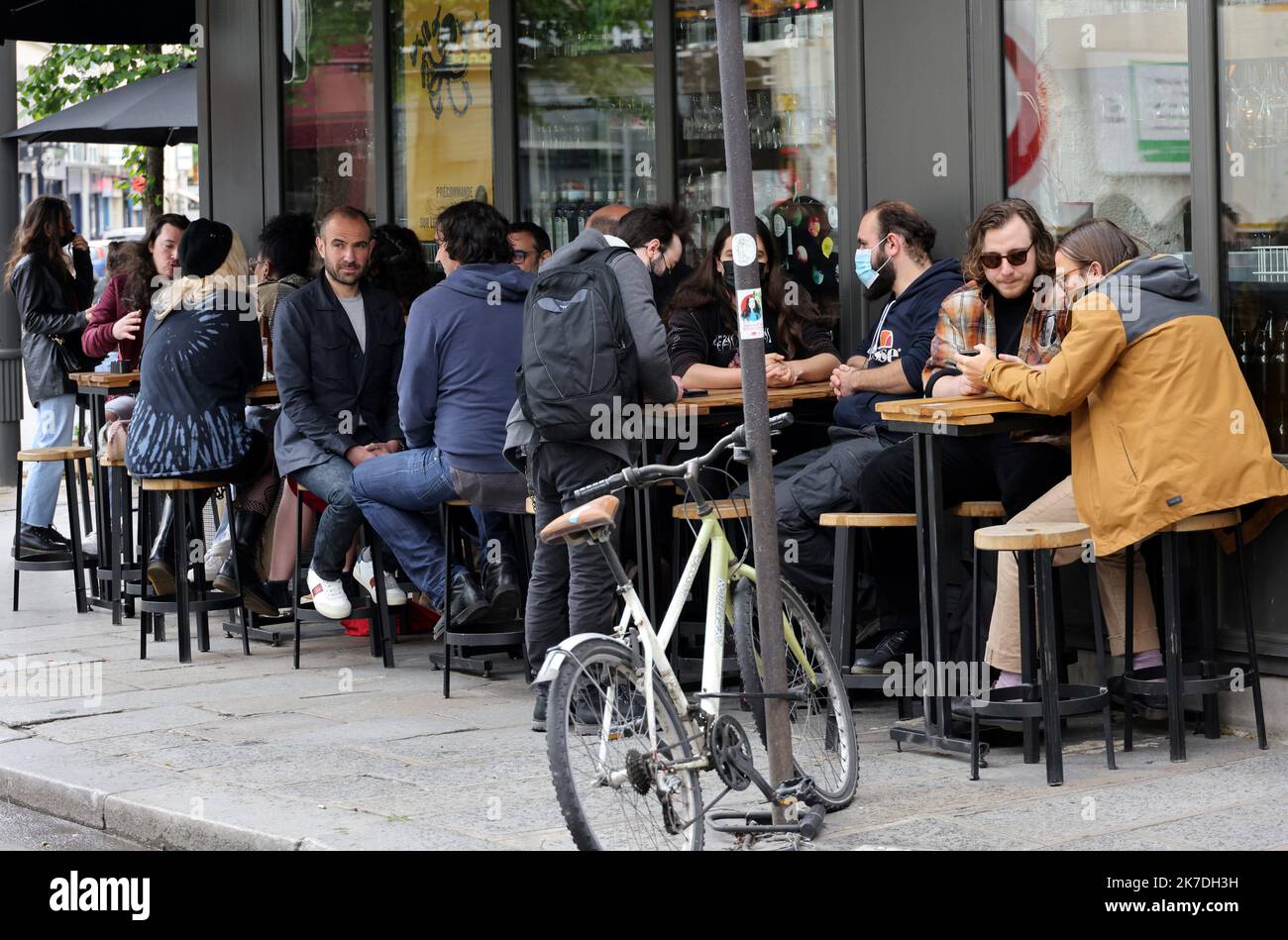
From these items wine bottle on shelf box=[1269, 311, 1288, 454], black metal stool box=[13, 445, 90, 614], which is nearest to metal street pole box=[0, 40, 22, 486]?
black metal stool box=[13, 445, 90, 614]

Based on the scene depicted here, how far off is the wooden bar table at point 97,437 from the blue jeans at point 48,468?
2.97 ft

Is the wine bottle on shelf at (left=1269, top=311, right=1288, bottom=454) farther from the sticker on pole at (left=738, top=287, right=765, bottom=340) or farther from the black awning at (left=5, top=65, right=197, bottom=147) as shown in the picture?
the black awning at (left=5, top=65, right=197, bottom=147)

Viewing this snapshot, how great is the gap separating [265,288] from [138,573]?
1566 mm

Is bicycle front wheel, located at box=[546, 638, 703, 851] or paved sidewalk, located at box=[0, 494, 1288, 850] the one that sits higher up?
bicycle front wheel, located at box=[546, 638, 703, 851]

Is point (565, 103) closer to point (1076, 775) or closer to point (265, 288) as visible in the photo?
point (265, 288)

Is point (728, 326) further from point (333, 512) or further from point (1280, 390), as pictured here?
point (1280, 390)

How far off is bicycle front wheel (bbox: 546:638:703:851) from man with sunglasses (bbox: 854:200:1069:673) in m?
1.87

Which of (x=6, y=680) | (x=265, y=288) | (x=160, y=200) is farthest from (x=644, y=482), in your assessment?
(x=160, y=200)

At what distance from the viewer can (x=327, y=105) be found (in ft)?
35.4

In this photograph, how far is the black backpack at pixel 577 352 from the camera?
6.18m

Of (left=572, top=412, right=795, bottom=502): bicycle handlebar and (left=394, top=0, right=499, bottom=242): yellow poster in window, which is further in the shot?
(left=394, top=0, right=499, bottom=242): yellow poster in window

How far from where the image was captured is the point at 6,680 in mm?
7797

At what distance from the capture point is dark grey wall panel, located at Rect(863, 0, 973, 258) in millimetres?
7031

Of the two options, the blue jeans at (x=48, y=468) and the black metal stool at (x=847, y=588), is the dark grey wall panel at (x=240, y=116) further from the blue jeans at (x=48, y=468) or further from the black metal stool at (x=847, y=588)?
the black metal stool at (x=847, y=588)
